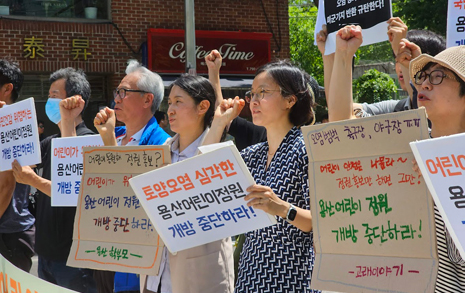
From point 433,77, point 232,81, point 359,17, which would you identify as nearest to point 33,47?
point 232,81

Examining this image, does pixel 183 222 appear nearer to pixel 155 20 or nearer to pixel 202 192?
pixel 202 192

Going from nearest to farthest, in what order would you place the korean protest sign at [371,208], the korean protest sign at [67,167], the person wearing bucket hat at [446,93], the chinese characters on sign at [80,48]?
the korean protest sign at [371,208]
the person wearing bucket hat at [446,93]
the korean protest sign at [67,167]
the chinese characters on sign at [80,48]

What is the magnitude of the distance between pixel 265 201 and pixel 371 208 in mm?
415

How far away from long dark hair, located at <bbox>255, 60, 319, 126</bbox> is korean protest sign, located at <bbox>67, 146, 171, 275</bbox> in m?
0.60

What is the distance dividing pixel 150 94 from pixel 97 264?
3.87 feet

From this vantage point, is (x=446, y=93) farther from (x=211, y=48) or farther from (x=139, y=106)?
(x=211, y=48)

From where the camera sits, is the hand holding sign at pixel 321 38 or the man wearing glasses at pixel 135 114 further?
the hand holding sign at pixel 321 38

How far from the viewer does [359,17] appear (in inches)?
153

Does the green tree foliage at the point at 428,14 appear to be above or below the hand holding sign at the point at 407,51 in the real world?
above

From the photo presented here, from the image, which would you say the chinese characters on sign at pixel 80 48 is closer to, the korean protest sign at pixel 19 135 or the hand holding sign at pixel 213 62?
the korean protest sign at pixel 19 135

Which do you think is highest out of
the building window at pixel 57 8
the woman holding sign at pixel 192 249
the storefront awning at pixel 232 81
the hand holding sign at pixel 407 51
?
the building window at pixel 57 8

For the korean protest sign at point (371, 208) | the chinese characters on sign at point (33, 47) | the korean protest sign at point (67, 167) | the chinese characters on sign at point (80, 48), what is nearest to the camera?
the korean protest sign at point (371, 208)

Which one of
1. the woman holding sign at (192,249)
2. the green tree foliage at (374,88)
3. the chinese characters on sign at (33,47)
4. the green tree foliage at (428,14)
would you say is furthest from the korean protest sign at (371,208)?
the green tree foliage at (374,88)

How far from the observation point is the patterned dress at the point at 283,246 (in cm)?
272
